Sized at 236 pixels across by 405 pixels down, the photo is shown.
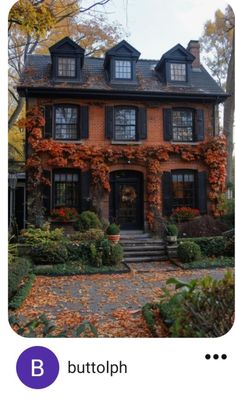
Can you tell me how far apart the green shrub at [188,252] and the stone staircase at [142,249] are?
43 centimetres

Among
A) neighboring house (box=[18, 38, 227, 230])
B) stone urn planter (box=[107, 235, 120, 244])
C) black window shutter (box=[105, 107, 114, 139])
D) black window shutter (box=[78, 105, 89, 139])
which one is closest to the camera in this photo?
stone urn planter (box=[107, 235, 120, 244])

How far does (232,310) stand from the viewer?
5.02ft

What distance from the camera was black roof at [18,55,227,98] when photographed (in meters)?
8.30

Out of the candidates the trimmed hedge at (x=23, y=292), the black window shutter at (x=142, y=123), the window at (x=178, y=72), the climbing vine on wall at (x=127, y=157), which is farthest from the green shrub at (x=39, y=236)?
the window at (x=178, y=72)

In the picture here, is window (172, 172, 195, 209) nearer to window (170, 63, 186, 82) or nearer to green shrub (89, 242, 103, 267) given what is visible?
window (170, 63, 186, 82)

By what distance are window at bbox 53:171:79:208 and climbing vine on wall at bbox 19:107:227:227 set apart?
0.93ft

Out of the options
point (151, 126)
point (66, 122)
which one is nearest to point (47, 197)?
point (66, 122)

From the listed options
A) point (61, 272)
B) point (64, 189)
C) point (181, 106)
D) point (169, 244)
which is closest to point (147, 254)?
point (169, 244)

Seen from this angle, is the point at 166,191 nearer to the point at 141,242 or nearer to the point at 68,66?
the point at 141,242

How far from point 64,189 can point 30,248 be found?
9.19 feet

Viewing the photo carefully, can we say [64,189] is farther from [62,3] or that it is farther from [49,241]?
[62,3]

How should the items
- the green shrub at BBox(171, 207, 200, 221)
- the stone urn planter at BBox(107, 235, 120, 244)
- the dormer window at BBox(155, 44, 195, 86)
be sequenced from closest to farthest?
the stone urn planter at BBox(107, 235, 120, 244), the green shrub at BBox(171, 207, 200, 221), the dormer window at BBox(155, 44, 195, 86)

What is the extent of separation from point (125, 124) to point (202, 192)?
2.87 m

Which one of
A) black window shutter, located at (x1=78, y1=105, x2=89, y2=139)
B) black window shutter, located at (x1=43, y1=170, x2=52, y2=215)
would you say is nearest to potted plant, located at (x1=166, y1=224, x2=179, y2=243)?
black window shutter, located at (x1=43, y1=170, x2=52, y2=215)
